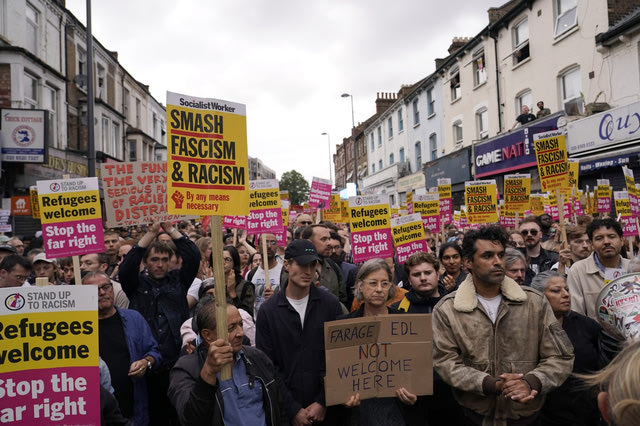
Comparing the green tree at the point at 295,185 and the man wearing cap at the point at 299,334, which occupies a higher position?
the green tree at the point at 295,185

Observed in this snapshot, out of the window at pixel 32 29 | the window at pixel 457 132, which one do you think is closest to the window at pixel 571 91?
the window at pixel 457 132

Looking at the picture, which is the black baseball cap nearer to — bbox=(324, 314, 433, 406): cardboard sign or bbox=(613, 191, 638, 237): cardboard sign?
bbox=(324, 314, 433, 406): cardboard sign

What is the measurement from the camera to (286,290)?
3.78 m

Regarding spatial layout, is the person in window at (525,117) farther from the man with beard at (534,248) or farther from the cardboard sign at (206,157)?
the cardboard sign at (206,157)

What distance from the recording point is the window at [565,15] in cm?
1585

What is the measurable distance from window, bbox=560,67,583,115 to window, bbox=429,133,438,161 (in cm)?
1091

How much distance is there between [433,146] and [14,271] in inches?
997

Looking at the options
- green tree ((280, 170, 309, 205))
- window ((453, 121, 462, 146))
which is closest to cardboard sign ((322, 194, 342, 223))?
window ((453, 121, 462, 146))

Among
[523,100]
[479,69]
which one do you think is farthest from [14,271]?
[479,69]

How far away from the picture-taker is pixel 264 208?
7.82 m

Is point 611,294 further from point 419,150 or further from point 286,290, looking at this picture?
point 419,150

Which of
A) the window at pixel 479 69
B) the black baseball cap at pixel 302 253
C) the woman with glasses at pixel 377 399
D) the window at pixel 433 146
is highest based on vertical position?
the window at pixel 479 69

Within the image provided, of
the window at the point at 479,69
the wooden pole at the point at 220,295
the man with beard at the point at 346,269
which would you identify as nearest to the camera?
the wooden pole at the point at 220,295

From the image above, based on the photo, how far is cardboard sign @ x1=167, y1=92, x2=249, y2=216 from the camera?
288 cm
